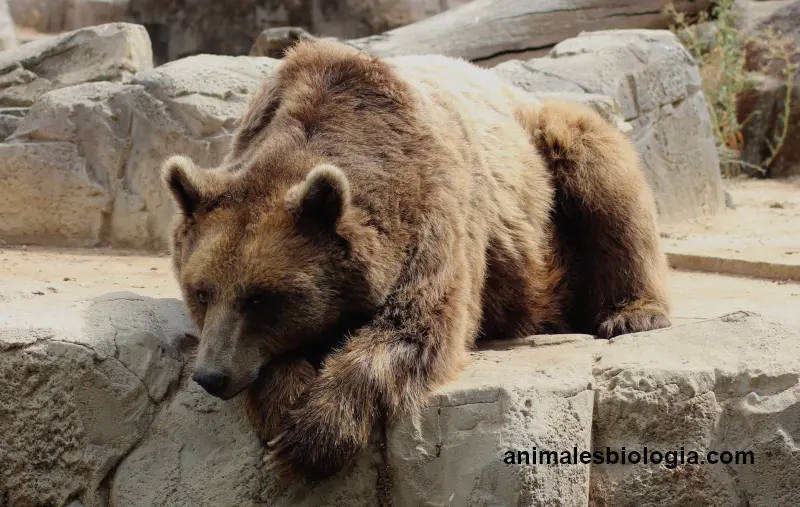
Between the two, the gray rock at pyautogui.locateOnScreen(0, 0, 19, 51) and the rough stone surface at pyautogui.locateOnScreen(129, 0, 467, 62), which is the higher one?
the gray rock at pyautogui.locateOnScreen(0, 0, 19, 51)

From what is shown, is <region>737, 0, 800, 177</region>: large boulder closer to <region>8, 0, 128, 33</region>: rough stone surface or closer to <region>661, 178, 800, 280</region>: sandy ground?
<region>661, 178, 800, 280</region>: sandy ground

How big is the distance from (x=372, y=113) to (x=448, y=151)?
1.28 feet

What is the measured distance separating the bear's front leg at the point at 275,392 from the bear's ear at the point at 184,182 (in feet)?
2.41

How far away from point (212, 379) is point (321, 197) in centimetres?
81

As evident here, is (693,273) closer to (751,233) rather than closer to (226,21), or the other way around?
(751,233)

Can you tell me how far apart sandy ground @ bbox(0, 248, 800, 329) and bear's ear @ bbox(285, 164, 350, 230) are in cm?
A: 149

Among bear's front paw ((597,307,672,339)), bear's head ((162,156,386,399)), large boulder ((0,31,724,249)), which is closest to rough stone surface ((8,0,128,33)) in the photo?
large boulder ((0,31,724,249))

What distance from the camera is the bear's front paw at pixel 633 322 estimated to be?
512 cm

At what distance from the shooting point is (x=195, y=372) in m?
3.73

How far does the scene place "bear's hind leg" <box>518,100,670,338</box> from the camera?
5.38 meters

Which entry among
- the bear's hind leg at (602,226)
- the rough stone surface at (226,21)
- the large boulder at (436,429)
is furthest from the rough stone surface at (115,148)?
the rough stone surface at (226,21)

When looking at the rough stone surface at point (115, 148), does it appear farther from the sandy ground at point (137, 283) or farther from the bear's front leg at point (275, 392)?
the bear's front leg at point (275, 392)

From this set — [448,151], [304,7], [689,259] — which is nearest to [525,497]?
[448,151]

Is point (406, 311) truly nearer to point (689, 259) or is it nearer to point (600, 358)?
point (600, 358)
